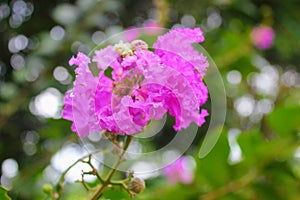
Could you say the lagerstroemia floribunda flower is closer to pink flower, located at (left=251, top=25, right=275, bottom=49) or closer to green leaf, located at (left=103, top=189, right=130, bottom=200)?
green leaf, located at (left=103, top=189, right=130, bottom=200)

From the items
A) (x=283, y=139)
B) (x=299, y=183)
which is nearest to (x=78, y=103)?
(x=283, y=139)

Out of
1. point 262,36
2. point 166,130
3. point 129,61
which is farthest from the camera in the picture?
point 262,36

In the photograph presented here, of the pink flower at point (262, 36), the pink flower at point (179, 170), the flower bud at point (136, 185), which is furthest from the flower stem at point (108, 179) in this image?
the pink flower at point (262, 36)

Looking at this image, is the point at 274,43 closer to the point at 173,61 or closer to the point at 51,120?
the point at 51,120

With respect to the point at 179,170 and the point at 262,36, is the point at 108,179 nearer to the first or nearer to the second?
the point at 179,170

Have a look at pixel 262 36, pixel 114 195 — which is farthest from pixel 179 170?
pixel 114 195

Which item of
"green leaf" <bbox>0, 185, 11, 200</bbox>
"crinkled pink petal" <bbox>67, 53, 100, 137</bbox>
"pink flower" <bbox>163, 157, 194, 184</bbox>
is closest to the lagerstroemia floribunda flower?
"crinkled pink petal" <bbox>67, 53, 100, 137</bbox>
